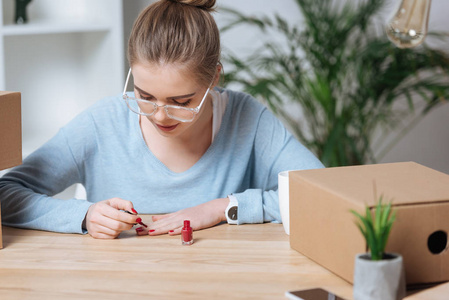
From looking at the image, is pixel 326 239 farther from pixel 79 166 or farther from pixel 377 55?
pixel 377 55

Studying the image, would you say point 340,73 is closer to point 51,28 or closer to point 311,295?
point 51,28

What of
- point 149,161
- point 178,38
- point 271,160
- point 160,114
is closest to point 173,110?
point 160,114

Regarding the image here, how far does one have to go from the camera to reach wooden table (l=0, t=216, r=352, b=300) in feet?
3.30

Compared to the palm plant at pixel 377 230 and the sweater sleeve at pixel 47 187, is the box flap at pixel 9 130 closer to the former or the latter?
the sweater sleeve at pixel 47 187

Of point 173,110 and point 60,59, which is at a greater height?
point 60,59

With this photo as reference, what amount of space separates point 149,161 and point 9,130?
1.60 feet

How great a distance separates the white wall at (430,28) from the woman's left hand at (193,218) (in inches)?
67.0

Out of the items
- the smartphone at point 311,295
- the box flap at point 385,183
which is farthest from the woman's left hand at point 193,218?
the smartphone at point 311,295

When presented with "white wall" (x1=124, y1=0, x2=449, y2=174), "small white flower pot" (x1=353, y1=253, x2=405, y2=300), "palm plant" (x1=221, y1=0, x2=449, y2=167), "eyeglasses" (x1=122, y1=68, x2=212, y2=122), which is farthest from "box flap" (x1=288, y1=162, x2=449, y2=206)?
"white wall" (x1=124, y1=0, x2=449, y2=174)

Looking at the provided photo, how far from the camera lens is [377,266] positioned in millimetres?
918

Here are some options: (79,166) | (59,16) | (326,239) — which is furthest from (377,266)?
(59,16)

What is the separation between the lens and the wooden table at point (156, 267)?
1006 millimetres

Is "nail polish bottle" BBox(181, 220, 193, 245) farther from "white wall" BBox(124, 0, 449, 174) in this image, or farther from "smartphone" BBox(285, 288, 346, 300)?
"white wall" BBox(124, 0, 449, 174)

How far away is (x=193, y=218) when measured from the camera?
1.37 meters
